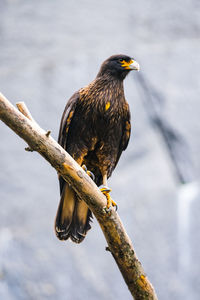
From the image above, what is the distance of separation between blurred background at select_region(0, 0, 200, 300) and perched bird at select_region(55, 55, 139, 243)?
2.08 metres

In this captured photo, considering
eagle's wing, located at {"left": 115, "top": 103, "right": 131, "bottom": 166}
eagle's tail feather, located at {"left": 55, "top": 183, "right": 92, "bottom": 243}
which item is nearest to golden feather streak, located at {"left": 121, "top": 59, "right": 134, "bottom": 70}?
eagle's wing, located at {"left": 115, "top": 103, "right": 131, "bottom": 166}

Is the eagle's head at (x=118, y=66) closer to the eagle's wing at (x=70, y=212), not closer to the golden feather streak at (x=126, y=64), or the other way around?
the golden feather streak at (x=126, y=64)

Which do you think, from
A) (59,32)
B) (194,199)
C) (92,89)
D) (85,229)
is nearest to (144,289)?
(85,229)

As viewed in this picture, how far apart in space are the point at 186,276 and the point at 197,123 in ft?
6.94

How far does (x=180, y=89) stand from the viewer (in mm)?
6160

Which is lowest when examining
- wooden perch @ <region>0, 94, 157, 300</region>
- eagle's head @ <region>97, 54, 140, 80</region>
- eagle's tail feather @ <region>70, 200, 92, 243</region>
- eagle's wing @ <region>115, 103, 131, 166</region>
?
wooden perch @ <region>0, 94, 157, 300</region>

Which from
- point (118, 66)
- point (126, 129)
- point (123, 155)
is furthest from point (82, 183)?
point (123, 155)

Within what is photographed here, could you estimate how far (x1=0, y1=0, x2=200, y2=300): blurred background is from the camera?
5.18 metres

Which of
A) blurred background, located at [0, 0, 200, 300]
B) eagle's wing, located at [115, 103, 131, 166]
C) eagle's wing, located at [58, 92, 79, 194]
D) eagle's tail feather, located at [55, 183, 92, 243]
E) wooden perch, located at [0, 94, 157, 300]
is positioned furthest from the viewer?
blurred background, located at [0, 0, 200, 300]

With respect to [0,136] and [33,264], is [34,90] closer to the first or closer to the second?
[0,136]

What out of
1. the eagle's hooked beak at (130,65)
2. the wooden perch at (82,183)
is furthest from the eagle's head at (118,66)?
the wooden perch at (82,183)

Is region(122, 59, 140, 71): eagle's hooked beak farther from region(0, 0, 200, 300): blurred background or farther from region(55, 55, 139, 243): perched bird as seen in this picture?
region(0, 0, 200, 300): blurred background

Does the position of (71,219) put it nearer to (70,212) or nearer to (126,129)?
(70,212)

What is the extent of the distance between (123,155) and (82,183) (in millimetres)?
3313
